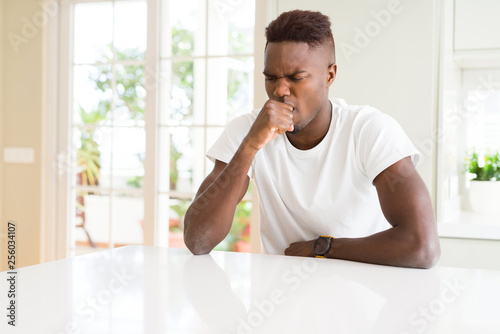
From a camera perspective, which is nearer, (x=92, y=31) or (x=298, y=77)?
→ (x=298, y=77)

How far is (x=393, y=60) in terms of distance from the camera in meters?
2.45

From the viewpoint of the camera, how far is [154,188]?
10.8 ft

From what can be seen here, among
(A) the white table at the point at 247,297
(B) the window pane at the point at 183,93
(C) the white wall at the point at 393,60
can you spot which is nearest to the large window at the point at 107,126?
(B) the window pane at the point at 183,93

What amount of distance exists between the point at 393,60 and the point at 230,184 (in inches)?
50.5

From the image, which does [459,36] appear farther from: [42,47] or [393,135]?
[42,47]

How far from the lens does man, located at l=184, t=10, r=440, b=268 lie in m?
1.43

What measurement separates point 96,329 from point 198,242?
0.70m

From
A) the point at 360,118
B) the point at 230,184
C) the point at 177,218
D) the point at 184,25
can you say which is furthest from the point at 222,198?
the point at 184,25

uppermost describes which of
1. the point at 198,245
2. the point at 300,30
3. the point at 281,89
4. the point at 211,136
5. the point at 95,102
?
the point at 95,102

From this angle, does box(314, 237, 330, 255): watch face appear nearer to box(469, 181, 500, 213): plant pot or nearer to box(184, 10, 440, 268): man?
box(184, 10, 440, 268): man

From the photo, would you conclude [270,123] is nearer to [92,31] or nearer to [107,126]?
[107,126]

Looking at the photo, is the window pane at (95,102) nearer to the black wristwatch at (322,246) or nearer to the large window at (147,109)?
the large window at (147,109)

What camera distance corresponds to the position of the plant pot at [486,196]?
2.54m

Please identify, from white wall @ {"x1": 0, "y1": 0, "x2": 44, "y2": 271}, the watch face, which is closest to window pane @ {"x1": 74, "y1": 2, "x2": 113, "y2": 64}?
white wall @ {"x1": 0, "y1": 0, "x2": 44, "y2": 271}
